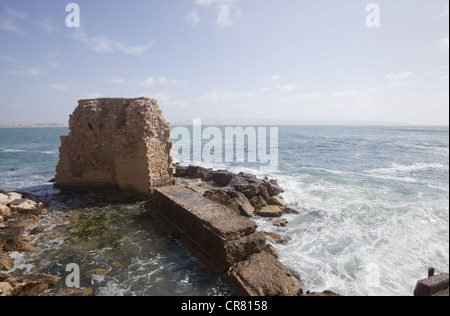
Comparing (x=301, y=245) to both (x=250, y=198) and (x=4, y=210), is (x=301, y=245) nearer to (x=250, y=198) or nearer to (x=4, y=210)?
(x=250, y=198)

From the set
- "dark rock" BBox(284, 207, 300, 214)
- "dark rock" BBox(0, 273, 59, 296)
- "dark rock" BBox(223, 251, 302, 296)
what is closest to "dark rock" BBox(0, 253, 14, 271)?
"dark rock" BBox(0, 273, 59, 296)

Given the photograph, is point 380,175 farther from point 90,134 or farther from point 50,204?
point 50,204

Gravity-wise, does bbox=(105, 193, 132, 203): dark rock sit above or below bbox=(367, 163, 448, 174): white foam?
below

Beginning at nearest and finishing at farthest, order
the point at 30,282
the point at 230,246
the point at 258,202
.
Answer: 1. the point at 30,282
2. the point at 230,246
3. the point at 258,202

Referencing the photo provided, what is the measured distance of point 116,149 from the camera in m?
10.5

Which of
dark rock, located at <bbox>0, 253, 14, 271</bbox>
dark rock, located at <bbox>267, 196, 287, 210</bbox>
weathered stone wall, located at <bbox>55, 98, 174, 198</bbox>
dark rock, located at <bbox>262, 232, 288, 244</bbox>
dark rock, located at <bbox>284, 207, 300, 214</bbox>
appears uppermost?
weathered stone wall, located at <bbox>55, 98, 174, 198</bbox>

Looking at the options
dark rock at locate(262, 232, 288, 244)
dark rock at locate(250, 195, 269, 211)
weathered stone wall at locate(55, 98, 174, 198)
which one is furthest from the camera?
dark rock at locate(250, 195, 269, 211)

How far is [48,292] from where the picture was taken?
188 inches

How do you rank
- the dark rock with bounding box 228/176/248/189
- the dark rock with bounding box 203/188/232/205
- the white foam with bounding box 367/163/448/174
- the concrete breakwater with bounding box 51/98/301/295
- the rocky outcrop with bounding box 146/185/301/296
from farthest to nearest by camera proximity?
the white foam with bounding box 367/163/448/174 < the dark rock with bounding box 228/176/248/189 < the dark rock with bounding box 203/188/232/205 < the concrete breakwater with bounding box 51/98/301/295 < the rocky outcrop with bounding box 146/185/301/296

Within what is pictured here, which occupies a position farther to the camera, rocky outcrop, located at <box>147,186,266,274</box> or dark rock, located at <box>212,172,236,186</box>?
dark rock, located at <box>212,172,236,186</box>

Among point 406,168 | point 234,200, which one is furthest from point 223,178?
point 406,168

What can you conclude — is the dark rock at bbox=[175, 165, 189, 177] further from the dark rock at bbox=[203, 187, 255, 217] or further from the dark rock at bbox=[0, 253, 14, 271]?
the dark rock at bbox=[0, 253, 14, 271]

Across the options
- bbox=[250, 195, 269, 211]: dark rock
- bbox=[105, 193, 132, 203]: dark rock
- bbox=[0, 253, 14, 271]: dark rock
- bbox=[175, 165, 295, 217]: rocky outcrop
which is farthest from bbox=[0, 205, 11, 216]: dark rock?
bbox=[250, 195, 269, 211]: dark rock

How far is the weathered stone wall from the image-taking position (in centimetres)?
1017
